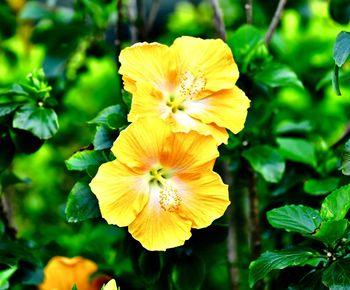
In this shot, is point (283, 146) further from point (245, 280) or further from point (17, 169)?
point (17, 169)

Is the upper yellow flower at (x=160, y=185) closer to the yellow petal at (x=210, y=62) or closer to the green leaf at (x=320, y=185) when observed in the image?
the yellow petal at (x=210, y=62)

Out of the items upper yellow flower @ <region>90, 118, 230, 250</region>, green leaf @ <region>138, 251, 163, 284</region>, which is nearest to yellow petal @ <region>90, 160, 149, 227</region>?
upper yellow flower @ <region>90, 118, 230, 250</region>

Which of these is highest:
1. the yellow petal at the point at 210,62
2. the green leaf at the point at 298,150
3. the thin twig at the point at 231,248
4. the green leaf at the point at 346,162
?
the yellow petal at the point at 210,62

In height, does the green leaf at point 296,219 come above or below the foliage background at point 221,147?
above

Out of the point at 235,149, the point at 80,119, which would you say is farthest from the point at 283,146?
the point at 80,119

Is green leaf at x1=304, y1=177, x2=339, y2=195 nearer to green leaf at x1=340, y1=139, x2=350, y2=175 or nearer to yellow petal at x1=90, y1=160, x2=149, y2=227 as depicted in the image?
green leaf at x1=340, y1=139, x2=350, y2=175

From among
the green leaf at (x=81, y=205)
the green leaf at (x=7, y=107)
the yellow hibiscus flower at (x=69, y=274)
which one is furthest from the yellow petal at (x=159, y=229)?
the yellow hibiscus flower at (x=69, y=274)
